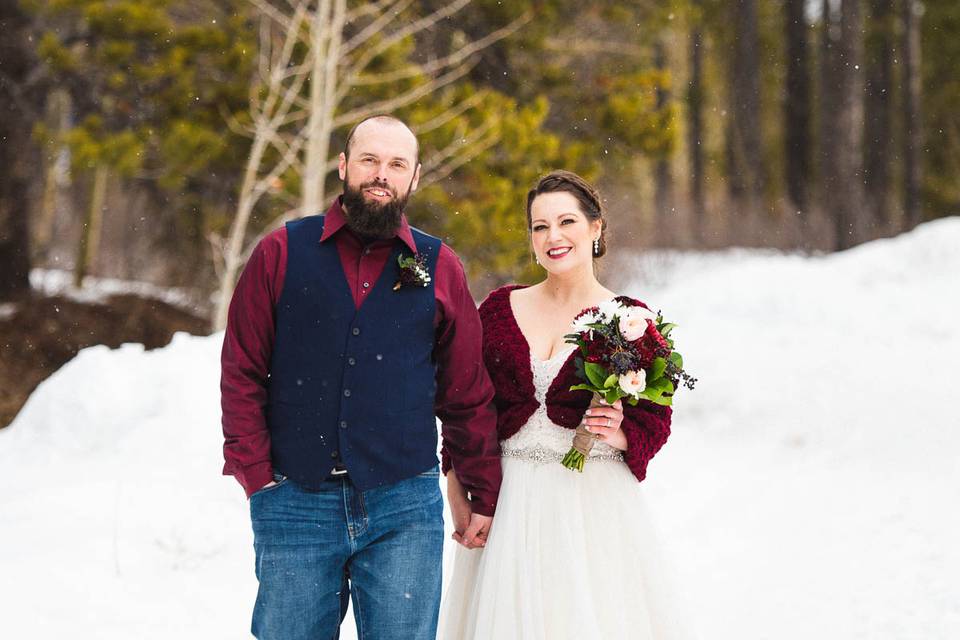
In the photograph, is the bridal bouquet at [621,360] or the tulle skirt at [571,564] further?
the tulle skirt at [571,564]

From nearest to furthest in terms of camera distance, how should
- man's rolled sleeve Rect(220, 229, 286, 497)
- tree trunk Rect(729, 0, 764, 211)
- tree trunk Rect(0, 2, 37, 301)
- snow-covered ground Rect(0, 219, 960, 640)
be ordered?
man's rolled sleeve Rect(220, 229, 286, 497) < snow-covered ground Rect(0, 219, 960, 640) < tree trunk Rect(0, 2, 37, 301) < tree trunk Rect(729, 0, 764, 211)

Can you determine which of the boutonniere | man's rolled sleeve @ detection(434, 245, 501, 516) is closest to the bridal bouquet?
man's rolled sleeve @ detection(434, 245, 501, 516)

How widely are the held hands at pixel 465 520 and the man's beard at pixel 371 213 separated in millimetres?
1069

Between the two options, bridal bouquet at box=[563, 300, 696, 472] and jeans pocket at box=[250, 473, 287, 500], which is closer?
jeans pocket at box=[250, 473, 287, 500]

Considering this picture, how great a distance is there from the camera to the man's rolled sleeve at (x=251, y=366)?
2.80 metres

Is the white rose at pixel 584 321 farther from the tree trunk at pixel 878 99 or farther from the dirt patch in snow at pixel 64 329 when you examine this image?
the tree trunk at pixel 878 99

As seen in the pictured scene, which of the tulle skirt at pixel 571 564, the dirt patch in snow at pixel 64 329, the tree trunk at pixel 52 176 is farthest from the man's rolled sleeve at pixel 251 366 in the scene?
the tree trunk at pixel 52 176

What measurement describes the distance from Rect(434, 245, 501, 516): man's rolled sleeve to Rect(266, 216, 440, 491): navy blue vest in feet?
0.59

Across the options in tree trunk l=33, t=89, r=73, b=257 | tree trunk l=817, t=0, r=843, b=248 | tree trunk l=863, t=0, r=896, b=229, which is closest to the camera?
tree trunk l=33, t=89, r=73, b=257

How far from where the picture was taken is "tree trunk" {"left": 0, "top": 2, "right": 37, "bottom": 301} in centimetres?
1219

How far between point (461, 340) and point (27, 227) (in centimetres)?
1170

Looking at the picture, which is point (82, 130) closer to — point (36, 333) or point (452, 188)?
point (36, 333)

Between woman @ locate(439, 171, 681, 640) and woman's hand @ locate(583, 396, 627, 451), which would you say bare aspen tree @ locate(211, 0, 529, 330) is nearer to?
woman @ locate(439, 171, 681, 640)

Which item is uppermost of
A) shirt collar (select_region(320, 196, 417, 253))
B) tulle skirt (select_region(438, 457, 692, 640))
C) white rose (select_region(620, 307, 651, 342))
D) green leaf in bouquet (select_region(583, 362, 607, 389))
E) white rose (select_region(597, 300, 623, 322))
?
shirt collar (select_region(320, 196, 417, 253))
